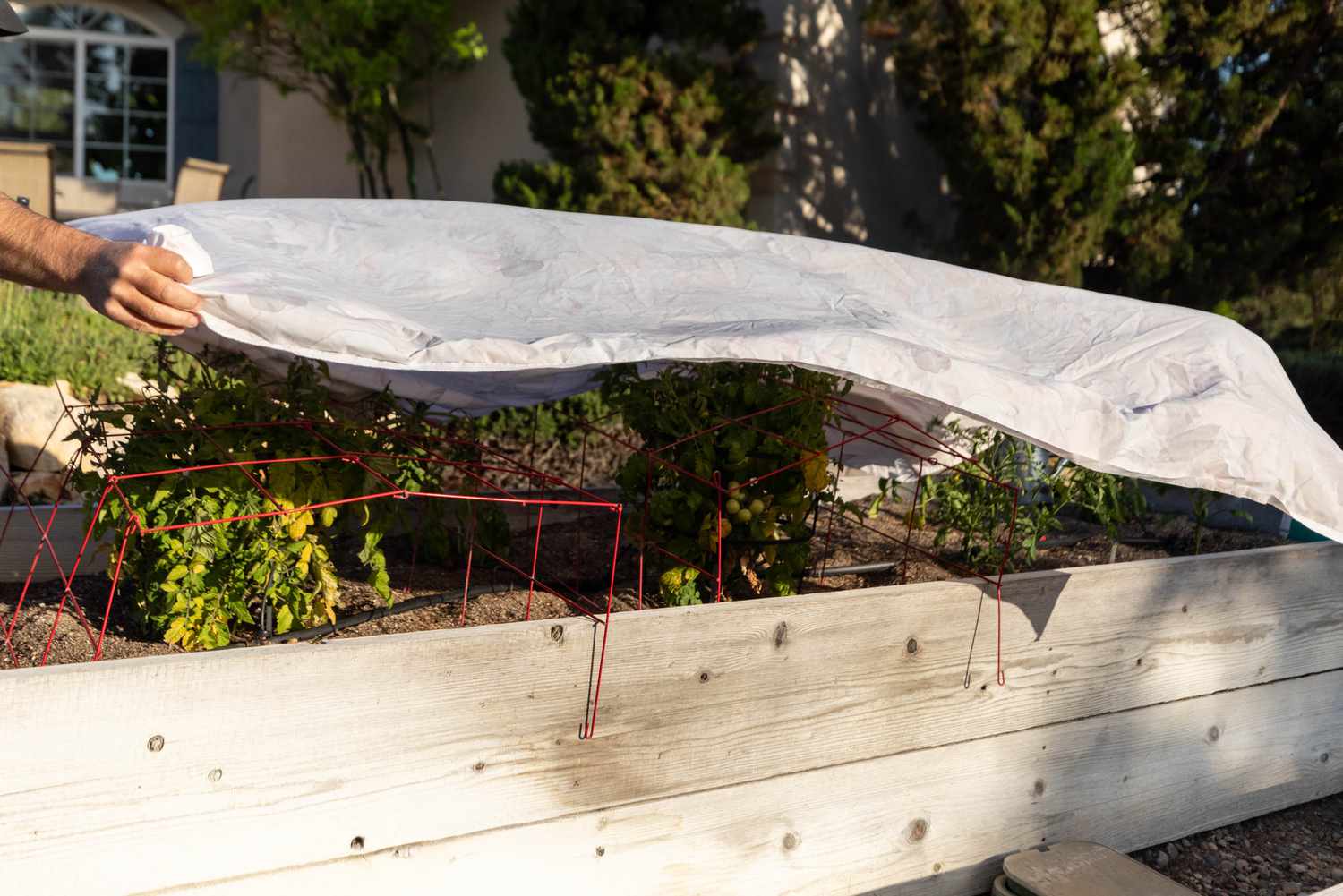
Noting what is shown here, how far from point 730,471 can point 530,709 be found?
0.84 m

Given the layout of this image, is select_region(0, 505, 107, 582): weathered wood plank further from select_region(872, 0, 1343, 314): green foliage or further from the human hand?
select_region(872, 0, 1343, 314): green foliage

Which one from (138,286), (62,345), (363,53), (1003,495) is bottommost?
(1003,495)

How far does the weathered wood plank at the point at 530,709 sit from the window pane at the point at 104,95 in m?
11.7

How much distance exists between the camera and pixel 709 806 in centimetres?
199

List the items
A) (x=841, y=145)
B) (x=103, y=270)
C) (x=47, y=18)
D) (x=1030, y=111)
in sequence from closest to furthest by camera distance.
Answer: (x=103, y=270) → (x=1030, y=111) → (x=841, y=145) → (x=47, y=18)

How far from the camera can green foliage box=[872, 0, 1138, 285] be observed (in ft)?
17.8

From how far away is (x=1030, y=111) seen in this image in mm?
5801

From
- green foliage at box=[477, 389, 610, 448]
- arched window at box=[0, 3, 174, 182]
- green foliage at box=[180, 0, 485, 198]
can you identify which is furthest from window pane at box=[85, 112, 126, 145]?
green foliage at box=[477, 389, 610, 448]

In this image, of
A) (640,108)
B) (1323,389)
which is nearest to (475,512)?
(640,108)

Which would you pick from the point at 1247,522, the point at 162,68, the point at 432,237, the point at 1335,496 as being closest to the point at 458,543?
the point at 432,237

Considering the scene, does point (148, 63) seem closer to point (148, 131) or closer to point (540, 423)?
point (148, 131)

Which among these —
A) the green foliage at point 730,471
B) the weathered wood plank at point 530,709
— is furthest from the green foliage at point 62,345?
the weathered wood plank at point 530,709

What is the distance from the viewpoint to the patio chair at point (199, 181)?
7.52m

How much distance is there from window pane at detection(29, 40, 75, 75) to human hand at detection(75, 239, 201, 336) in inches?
461
